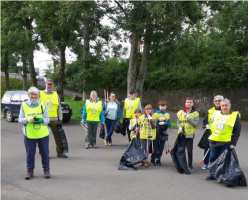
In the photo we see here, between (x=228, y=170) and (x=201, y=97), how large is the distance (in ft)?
55.6

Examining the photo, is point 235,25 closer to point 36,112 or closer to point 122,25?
point 122,25

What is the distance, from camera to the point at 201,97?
22.5 meters

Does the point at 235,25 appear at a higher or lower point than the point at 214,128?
higher

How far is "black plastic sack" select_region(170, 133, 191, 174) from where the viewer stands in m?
6.90

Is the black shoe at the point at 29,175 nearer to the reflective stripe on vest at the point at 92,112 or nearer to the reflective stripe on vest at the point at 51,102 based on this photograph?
the reflective stripe on vest at the point at 51,102

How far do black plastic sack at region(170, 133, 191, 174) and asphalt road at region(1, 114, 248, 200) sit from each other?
0.15 metres

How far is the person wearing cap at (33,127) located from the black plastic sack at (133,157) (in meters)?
1.73

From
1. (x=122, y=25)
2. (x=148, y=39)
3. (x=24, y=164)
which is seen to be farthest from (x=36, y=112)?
(x=148, y=39)

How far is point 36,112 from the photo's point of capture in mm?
6375

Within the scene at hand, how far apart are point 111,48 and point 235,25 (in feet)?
31.5

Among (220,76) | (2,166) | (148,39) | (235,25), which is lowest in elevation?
(2,166)

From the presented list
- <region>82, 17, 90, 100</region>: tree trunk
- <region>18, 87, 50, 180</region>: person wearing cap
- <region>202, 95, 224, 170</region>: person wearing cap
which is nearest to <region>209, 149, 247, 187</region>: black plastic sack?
<region>202, 95, 224, 170</region>: person wearing cap

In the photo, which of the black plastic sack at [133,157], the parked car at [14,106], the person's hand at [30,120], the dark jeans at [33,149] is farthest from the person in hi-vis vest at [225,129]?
the parked car at [14,106]

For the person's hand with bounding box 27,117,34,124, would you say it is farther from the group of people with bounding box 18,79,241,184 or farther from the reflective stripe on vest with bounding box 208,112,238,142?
the reflective stripe on vest with bounding box 208,112,238,142
